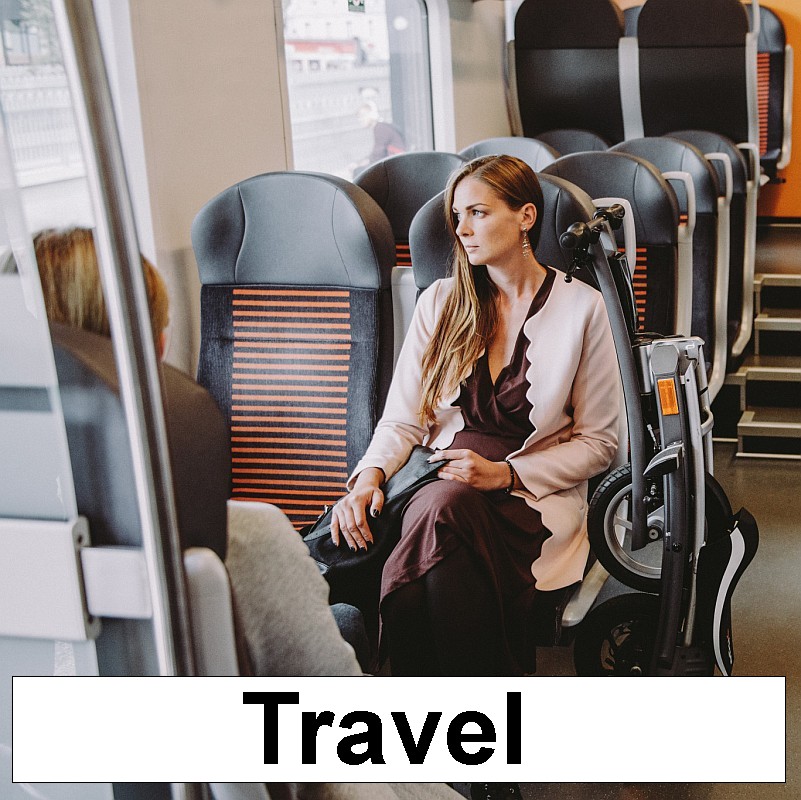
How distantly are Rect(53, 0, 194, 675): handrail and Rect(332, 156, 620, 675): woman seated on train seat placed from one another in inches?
37.4

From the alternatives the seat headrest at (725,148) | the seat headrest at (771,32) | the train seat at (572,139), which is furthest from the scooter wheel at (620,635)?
the seat headrest at (771,32)

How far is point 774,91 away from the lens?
5305 millimetres

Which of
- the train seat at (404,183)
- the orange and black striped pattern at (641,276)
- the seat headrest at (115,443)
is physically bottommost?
the orange and black striped pattern at (641,276)

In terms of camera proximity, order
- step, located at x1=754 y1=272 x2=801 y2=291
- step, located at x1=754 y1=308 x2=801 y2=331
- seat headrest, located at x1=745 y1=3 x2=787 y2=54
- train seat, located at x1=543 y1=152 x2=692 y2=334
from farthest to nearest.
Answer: seat headrest, located at x1=745 y1=3 x2=787 y2=54, step, located at x1=754 y1=272 x2=801 y2=291, step, located at x1=754 y1=308 x2=801 y2=331, train seat, located at x1=543 y1=152 x2=692 y2=334

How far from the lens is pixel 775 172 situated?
5.41m

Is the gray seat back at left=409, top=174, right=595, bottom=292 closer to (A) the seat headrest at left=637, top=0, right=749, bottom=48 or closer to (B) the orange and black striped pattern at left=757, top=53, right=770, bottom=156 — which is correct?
(A) the seat headrest at left=637, top=0, right=749, bottom=48

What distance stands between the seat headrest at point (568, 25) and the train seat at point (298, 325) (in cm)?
342

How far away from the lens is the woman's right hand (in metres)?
1.62

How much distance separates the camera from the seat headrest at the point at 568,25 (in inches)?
191

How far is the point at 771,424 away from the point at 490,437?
7.19 ft

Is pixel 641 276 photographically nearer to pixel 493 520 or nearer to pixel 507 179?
pixel 507 179

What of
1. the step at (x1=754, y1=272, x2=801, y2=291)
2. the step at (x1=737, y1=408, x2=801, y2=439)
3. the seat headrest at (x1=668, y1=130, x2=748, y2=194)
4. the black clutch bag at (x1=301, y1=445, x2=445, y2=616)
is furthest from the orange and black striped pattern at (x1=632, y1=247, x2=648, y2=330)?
the step at (x1=754, y1=272, x2=801, y2=291)

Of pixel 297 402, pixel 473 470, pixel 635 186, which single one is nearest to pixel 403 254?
pixel 635 186

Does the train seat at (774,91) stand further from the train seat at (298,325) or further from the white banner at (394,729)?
the white banner at (394,729)
